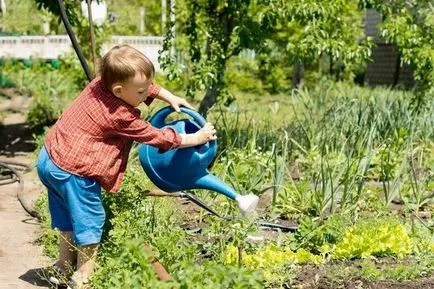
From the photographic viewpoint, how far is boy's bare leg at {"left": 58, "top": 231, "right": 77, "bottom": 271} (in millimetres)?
4078

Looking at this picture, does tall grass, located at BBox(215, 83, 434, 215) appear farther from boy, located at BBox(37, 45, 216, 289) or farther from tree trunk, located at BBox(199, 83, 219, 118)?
boy, located at BBox(37, 45, 216, 289)

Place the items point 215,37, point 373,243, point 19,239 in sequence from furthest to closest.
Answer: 1. point 215,37
2. point 19,239
3. point 373,243

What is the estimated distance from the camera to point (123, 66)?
12.1 ft

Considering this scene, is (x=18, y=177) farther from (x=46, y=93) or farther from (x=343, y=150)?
(x=46, y=93)

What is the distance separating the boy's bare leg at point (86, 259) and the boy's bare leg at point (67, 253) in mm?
153

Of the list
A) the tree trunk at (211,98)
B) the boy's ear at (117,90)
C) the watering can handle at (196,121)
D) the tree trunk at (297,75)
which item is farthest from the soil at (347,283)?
the tree trunk at (297,75)

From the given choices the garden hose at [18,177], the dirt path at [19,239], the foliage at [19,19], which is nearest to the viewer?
the dirt path at [19,239]

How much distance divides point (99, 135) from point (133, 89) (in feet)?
0.90

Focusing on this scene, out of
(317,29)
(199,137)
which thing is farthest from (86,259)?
(317,29)

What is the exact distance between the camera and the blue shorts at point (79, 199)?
3.80m

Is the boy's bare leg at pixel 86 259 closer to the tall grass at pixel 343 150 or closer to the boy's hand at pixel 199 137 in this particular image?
the boy's hand at pixel 199 137

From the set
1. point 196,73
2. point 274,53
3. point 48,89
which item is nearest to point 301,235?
point 196,73

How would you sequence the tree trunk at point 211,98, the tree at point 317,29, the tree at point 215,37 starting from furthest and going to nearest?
the tree trunk at point 211,98
the tree at point 215,37
the tree at point 317,29

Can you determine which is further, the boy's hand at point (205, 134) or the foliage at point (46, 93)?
the foliage at point (46, 93)
